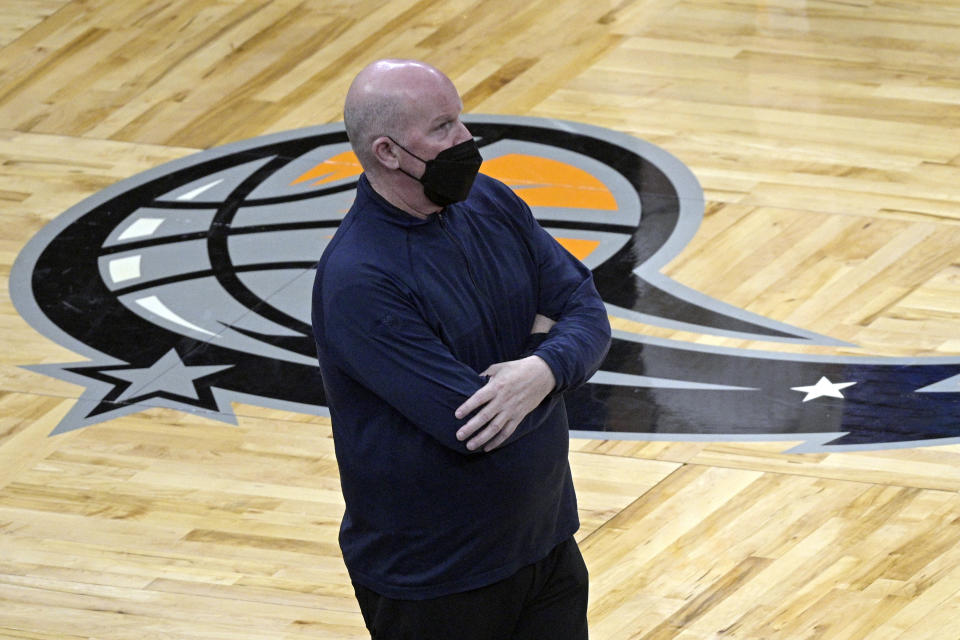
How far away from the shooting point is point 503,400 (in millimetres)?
2262

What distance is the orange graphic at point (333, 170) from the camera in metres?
5.63

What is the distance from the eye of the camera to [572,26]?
6.67m

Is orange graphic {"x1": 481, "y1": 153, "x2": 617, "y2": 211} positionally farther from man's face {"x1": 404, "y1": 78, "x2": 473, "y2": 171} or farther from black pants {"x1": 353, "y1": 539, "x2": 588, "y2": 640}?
man's face {"x1": 404, "y1": 78, "x2": 473, "y2": 171}

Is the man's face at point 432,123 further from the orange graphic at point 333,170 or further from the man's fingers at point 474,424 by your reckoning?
the orange graphic at point 333,170

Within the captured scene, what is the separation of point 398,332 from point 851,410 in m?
2.19

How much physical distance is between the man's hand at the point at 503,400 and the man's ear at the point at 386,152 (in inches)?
12.7

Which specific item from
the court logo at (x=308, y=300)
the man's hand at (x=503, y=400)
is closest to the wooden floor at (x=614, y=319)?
the court logo at (x=308, y=300)

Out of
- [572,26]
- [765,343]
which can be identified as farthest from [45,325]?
[572,26]

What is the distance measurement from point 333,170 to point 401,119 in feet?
11.5

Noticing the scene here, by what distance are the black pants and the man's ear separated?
626mm

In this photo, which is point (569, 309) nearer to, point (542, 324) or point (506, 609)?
point (542, 324)

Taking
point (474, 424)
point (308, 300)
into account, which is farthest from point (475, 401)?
point (308, 300)

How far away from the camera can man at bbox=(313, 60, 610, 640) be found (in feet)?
7.31

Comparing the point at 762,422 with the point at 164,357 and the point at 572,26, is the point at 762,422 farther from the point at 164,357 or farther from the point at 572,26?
the point at 572,26
